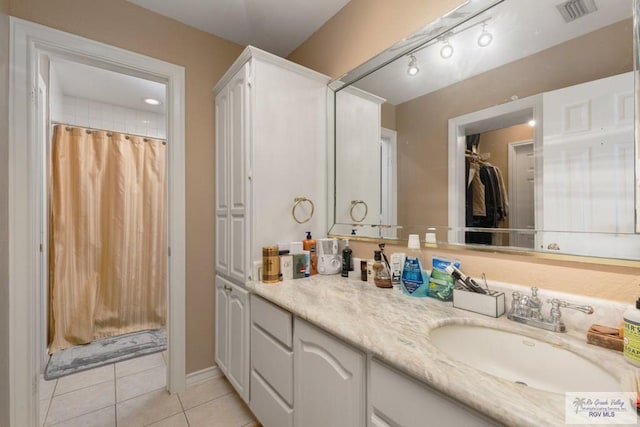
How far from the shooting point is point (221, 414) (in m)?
1.63

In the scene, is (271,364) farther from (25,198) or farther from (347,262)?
(25,198)

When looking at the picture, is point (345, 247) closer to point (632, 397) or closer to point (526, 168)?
point (526, 168)

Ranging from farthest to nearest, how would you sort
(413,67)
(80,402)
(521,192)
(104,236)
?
(104,236), (80,402), (413,67), (521,192)

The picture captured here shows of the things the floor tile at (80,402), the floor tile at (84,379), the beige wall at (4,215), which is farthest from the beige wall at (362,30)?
the floor tile at (84,379)

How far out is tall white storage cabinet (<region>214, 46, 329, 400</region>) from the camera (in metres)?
1.51

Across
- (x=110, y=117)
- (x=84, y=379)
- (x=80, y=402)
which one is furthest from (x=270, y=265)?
(x=110, y=117)

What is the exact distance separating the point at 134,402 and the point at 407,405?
6.25 feet

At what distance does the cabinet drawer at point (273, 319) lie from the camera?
1.15 meters

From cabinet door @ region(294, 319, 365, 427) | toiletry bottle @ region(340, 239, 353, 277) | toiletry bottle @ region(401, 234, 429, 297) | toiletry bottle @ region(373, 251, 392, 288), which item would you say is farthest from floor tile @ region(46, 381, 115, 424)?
toiletry bottle @ region(401, 234, 429, 297)

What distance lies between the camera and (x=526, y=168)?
3.22ft

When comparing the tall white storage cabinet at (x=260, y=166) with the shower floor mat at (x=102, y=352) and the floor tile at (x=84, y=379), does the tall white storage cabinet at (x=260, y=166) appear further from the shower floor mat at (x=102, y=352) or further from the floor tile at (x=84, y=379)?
the shower floor mat at (x=102, y=352)

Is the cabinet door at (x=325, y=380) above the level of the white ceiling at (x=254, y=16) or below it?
below

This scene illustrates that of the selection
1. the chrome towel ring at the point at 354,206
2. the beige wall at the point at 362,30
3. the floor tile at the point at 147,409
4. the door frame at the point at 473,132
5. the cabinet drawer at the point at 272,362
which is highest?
the beige wall at the point at 362,30

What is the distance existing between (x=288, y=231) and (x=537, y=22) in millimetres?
1422
